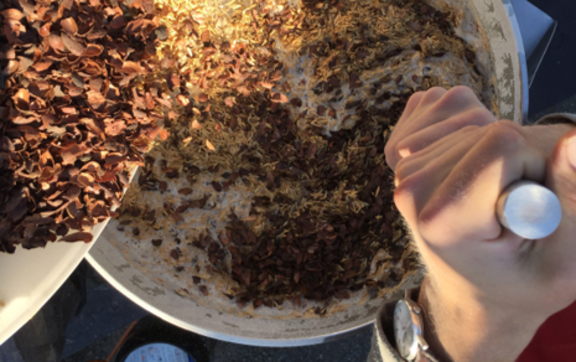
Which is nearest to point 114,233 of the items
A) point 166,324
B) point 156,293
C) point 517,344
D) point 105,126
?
point 156,293

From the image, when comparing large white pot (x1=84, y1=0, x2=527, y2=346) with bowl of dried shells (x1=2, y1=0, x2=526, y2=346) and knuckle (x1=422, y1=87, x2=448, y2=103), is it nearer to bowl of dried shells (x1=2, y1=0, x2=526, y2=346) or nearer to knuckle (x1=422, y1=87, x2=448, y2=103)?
bowl of dried shells (x1=2, y1=0, x2=526, y2=346)

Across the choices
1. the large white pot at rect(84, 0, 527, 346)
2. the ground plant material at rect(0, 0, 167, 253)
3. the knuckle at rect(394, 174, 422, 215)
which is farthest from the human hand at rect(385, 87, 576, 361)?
the ground plant material at rect(0, 0, 167, 253)

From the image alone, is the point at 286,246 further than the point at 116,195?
Yes

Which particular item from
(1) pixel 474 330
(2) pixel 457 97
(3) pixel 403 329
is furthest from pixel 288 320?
(2) pixel 457 97

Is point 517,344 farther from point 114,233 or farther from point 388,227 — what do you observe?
point 114,233

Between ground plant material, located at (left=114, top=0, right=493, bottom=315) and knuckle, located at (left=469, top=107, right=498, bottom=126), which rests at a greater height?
knuckle, located at (left=469, top=107, right=498, bottom=126)

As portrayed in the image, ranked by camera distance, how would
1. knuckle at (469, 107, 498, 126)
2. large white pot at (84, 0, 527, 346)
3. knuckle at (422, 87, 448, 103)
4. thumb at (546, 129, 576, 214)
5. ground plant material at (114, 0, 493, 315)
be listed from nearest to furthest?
thumb at (546, 129, 576, 214) → knuckle at (469, 107, 498, 126) → knuckle at (422, 87, 448, 103) → large white pot at (84, 0, 527, 346) → ground plant material at (114, 0, 493, 315)

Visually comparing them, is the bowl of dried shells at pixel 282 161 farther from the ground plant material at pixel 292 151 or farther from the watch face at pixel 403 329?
the watch face at pixel 403 329
